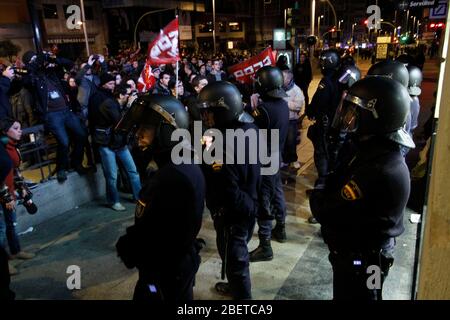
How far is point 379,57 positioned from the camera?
25562mm

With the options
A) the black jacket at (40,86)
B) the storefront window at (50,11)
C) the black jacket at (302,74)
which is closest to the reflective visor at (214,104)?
the black jacket at (40,86)

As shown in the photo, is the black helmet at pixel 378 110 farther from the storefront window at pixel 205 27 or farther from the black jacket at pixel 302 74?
the storefront window at pixel 205 27

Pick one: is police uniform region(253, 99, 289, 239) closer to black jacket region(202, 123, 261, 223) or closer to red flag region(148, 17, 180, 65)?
black jacket region(202, 123, 261, 223)

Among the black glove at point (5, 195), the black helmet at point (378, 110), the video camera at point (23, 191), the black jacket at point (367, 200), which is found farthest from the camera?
the video camera at point (23, 191)

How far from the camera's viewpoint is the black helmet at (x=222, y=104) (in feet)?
12.4

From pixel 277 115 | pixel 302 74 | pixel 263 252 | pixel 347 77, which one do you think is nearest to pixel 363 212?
pixel 263 252

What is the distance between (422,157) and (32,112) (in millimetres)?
7534

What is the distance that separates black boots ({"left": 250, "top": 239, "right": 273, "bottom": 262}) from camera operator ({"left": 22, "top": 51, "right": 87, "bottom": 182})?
11.6 feet

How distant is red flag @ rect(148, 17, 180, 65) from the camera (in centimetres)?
674

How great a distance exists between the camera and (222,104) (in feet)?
12.3

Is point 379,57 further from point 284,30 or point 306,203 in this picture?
point 306,203

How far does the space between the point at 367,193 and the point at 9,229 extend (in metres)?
4.48

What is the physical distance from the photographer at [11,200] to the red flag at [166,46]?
2.85 m

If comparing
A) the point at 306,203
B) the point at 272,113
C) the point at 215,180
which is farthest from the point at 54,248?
the point at 306,203
